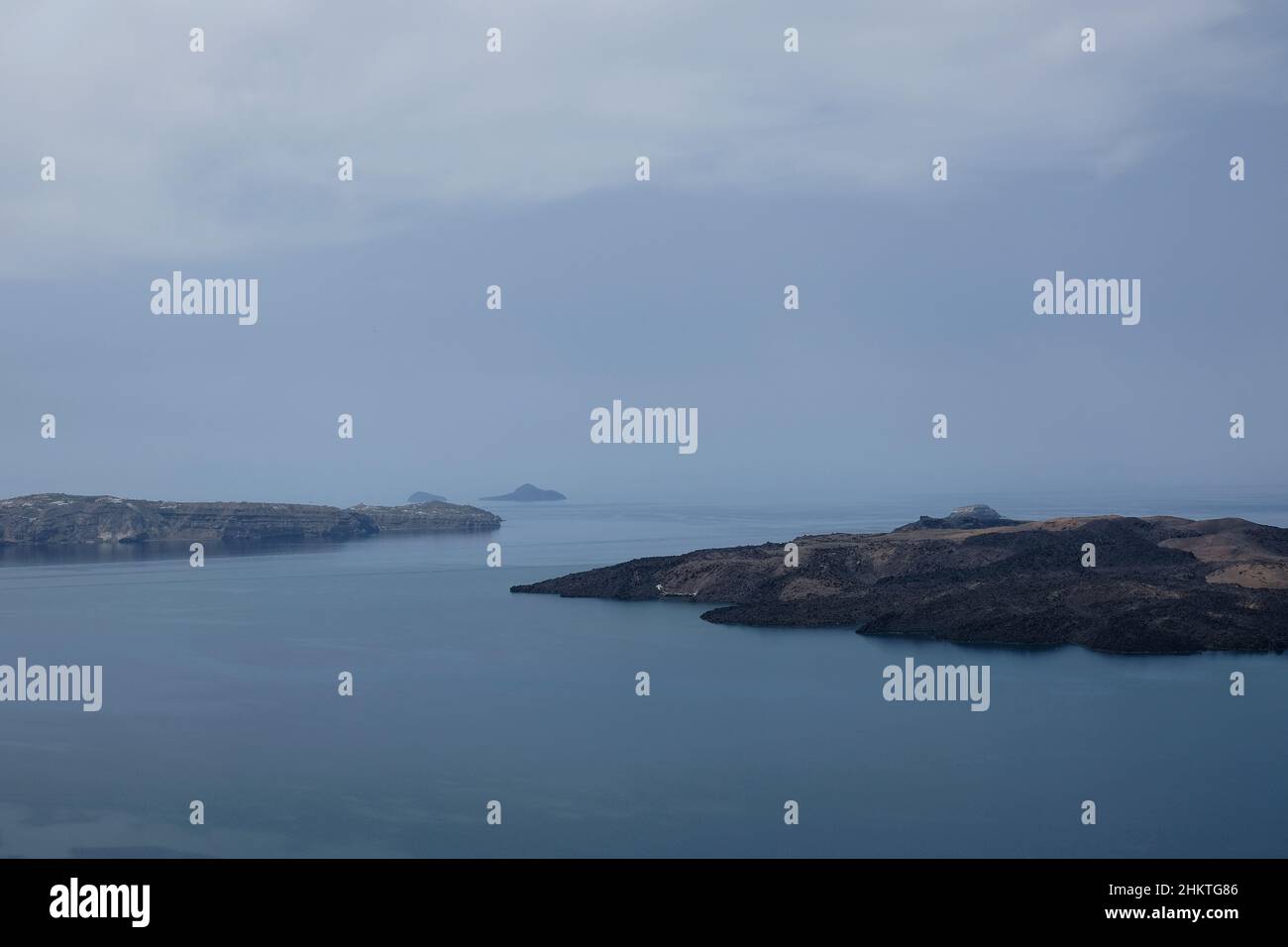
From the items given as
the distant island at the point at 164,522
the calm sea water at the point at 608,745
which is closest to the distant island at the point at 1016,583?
the calm sea water at the point at 608,745

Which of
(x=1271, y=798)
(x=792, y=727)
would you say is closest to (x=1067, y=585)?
(x=792, y=727)

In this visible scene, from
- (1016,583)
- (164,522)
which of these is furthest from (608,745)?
(164,522)

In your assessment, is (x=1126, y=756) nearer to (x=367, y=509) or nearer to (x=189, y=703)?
(x=189, y=703)

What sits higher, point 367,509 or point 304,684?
point 367,509

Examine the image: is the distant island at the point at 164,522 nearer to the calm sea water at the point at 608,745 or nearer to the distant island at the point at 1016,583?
the calm sea water at the point at 608,745

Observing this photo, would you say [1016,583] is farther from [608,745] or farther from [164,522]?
[164,522]

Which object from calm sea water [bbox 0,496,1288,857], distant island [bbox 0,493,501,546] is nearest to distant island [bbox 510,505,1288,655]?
calm sea water [bbox 0,496,1288,857]
